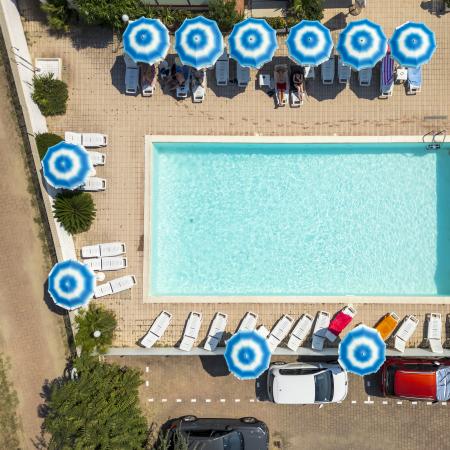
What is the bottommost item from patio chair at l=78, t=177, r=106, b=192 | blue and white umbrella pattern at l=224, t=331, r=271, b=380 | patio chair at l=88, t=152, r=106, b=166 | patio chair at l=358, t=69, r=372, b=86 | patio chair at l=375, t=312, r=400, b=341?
blue and white umbrella pattern at l=224, t=331, r=271, b=380

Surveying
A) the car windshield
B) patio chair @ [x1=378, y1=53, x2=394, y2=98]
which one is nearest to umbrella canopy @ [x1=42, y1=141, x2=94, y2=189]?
the car windshield

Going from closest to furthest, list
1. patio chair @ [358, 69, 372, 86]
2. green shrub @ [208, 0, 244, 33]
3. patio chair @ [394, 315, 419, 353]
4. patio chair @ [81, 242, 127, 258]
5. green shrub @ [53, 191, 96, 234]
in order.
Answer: green shrub @ [208, 0, 244, 33]
green shrub @ [53, 191, 96, 234]
patio chair @ [394, 315, 419, 353]
patio chair @ [358, 69, 372, 86]
patio chair @ [81, 242, 127, 258]

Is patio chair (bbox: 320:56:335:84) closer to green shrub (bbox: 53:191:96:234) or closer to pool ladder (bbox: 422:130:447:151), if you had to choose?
pool ladder (bbox: 422:130:447:151)

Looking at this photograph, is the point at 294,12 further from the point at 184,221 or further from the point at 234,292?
the point at 234,292

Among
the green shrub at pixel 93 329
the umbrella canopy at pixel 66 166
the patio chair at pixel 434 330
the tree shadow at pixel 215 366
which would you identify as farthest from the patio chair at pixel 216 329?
the patio chair at pixel 434 330

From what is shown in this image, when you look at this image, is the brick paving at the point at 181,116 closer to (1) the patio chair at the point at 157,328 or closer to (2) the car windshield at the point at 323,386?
(1) the patio chair at the point at 157,328

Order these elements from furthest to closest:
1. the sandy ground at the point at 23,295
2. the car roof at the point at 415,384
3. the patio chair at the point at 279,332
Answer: the sandy ground at the point at 23,295, the patio chair at the point at 279,332, the car roof at the point at 415,384

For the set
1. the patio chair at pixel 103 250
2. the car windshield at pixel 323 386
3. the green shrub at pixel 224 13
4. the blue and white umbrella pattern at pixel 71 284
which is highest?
the green shrub at pixel 224 13
